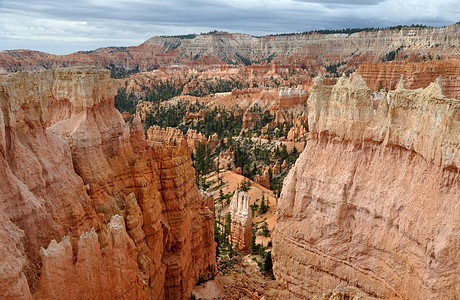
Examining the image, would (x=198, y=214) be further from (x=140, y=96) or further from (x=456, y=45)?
(x=456, y=45)

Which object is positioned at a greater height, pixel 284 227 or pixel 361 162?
pixel 361 162

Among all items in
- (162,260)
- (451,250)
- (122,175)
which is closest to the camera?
(451,250)

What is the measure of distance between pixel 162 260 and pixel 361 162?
9492 mm

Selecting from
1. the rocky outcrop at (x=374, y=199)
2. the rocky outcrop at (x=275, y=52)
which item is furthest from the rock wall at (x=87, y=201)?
the rocky outcrop at (x=275, y=52)

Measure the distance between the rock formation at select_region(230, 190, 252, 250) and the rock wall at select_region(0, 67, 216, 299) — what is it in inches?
258

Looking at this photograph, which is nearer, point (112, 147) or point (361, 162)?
point (361, 162)

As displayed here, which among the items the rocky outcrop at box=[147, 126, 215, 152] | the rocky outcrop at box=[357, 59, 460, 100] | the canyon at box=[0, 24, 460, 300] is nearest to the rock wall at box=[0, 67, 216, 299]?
the canyon at box=[0, 24, 460, 300]

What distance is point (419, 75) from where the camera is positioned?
52156mm

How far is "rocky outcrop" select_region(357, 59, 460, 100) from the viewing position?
145 ft

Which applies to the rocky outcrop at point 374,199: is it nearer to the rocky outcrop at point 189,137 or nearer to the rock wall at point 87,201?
the rock wall at point 87,201

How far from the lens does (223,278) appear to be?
65.4 ft

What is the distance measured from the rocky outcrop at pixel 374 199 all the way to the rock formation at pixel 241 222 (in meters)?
13.2

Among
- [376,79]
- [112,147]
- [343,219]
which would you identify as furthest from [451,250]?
[376,79]

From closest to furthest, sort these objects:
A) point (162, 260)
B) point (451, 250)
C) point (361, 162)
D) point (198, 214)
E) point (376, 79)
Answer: point (451, 250)
point (361, 162)
point (162, 260)
point (198, 214)
point (376, 79)
